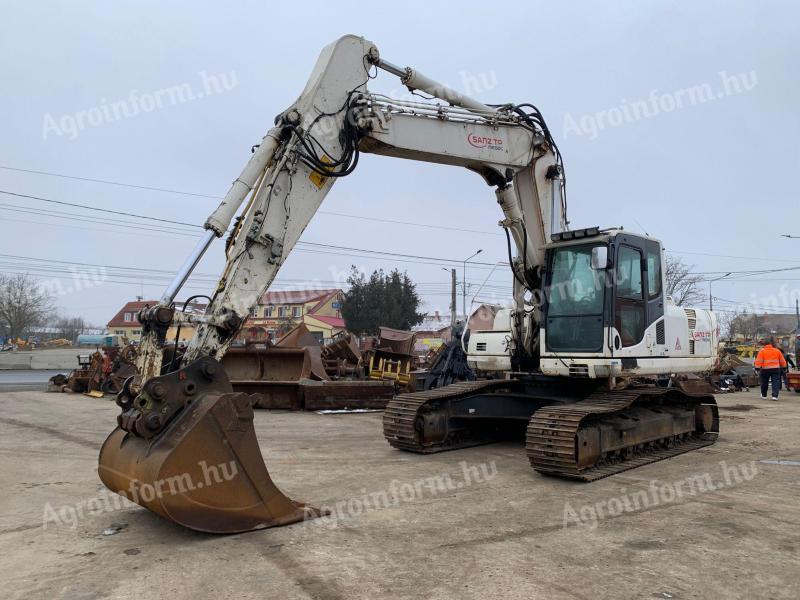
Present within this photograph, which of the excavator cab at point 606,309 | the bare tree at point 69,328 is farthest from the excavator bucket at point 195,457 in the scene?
the bare tree at point 69,328

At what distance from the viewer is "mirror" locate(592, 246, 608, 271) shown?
7289 millimetres

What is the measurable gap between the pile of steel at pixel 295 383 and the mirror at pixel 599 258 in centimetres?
719

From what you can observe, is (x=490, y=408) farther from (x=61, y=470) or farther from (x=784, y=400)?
(x=784, y=400)

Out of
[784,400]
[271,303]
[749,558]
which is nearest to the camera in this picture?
[749,558]

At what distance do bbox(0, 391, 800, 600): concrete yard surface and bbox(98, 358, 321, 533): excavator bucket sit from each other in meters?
0.21

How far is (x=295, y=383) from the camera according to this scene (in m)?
13.0

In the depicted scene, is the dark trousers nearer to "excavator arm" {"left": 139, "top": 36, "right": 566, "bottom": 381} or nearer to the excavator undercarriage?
the excavator undercarriage

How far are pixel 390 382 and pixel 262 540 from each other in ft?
30.9

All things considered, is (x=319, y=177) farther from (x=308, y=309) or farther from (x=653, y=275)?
(x=308, y=309)

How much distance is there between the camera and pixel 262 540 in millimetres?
4512

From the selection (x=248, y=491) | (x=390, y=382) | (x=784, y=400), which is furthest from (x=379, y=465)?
(x=784, y=400)

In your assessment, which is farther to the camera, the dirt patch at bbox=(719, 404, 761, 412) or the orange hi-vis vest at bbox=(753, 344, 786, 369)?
the orange hi-vis vest at bbox=(753, 344, 786, 369)

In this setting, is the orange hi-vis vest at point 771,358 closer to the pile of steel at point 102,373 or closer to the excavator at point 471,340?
the excavator at point 471,340

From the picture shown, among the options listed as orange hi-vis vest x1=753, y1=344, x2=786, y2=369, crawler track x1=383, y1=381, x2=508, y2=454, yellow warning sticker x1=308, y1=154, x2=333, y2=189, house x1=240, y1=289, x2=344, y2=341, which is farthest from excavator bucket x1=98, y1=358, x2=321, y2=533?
house x1=240, y1=289, x2=344, y2=341
